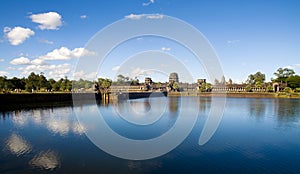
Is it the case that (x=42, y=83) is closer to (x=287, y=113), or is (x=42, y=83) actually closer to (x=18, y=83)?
(x=18, y=83)

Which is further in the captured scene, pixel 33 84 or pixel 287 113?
pixel 33 84

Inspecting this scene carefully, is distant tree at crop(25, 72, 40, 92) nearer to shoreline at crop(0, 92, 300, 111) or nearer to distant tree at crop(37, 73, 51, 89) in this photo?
distant tree at crop(37, 73, 51, 89)

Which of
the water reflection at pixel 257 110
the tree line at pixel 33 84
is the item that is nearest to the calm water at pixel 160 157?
the water reflection at pixel 257 110

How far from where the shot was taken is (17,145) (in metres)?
14.2

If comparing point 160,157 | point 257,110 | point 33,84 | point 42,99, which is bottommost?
point 160,157

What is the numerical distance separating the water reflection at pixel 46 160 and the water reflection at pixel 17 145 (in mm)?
1442

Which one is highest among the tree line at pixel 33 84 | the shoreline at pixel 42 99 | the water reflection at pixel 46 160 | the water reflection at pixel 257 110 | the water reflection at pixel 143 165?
the tree line at pixel 33 84

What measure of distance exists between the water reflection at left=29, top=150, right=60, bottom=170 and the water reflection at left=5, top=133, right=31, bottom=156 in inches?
56.8

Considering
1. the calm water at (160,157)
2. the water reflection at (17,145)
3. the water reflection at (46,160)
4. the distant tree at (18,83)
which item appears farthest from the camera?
the distant tree at (18,83)

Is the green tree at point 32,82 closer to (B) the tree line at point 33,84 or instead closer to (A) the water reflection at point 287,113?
(B) the tree line at point 33,84

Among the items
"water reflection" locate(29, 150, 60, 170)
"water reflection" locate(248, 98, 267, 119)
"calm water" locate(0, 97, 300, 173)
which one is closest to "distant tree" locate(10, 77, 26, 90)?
"calm water" locate(0, 97, 300, 173)

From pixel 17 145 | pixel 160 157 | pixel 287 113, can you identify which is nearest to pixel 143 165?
pixel 160 157

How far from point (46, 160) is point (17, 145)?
4445mm

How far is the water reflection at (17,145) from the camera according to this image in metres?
12.9
